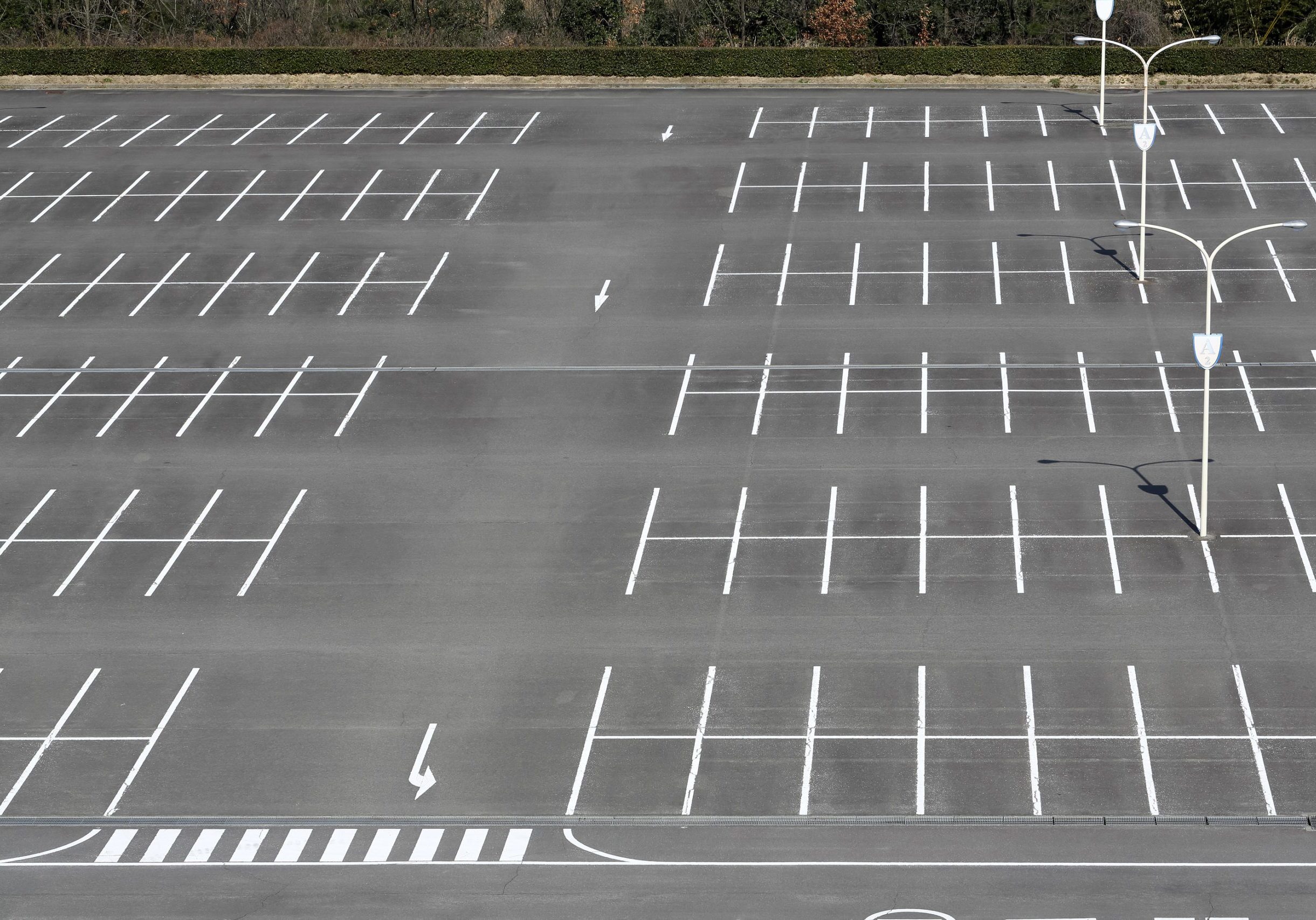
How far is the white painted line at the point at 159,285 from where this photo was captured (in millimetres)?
53091

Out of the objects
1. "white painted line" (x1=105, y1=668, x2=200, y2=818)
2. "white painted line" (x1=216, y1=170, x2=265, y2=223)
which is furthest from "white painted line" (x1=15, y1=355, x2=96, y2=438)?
"white painted line" (x1=105, y1=668, x2=200, y2=818)

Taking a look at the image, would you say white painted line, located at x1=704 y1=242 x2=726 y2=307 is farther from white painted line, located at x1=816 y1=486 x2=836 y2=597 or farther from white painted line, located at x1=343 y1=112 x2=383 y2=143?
white painted line, located at x1=343 y1=112 x2=383 y2=143

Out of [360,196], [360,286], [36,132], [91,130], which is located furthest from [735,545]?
[36,132]

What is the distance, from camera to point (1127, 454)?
1661 inches

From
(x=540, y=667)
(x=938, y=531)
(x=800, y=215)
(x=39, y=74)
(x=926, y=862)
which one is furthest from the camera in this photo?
(x=39, y=74)

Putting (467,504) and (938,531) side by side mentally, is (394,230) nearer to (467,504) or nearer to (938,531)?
(467,504)

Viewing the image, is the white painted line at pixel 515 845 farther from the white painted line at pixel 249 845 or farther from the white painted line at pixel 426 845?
the white painted line at pixel 249 845

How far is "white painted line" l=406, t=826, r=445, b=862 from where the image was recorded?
1158 inches

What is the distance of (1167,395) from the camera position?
45.0 m

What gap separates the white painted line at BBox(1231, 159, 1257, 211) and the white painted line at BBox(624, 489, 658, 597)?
26.3m

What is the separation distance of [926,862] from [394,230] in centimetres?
3517

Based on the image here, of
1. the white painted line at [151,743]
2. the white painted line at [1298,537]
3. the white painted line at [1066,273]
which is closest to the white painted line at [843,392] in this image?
the white painted line at [1066,273]

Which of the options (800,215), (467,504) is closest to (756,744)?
(467,504)

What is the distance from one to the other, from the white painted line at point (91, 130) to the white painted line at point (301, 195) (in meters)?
11.1
